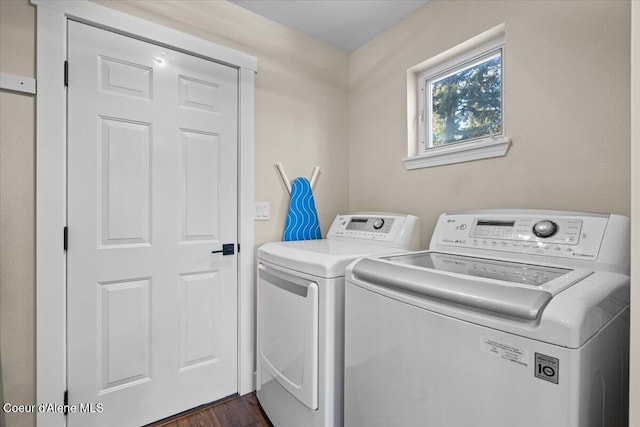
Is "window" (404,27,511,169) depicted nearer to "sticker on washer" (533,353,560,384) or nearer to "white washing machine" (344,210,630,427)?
"white washing machine" (344,210,630,427)

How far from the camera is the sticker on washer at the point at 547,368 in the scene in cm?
62

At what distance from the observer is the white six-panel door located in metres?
1.44

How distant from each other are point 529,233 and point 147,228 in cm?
181

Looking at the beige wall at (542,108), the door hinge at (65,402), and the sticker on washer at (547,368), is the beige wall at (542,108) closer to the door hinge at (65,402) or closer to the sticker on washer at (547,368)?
the sticker on washer at (547,368)

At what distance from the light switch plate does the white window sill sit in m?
0.97

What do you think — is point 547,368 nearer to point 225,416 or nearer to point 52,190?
point 225,416

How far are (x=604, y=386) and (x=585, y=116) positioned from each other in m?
1.07

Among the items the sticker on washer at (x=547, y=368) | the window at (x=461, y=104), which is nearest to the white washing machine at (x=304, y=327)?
the window at (x=461, y=104)

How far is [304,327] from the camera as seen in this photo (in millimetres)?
1281

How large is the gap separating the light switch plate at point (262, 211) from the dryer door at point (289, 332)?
1.31 ft

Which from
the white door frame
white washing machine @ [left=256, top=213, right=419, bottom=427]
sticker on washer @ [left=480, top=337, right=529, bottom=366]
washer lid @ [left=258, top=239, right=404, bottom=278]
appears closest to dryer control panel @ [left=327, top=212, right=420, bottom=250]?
white washing machine @ [left=256, top=213, right=419, bottom=427]

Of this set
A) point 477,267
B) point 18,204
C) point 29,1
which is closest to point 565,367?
point 477,267
